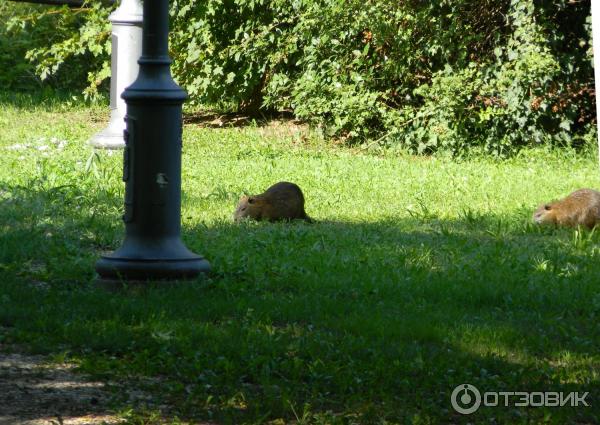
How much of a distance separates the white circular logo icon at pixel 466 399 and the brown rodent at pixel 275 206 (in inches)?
209

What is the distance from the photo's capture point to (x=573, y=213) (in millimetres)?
9766

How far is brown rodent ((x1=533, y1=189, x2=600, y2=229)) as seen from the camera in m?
9.72

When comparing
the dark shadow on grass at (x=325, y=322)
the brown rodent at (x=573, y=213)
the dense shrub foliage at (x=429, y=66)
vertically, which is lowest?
the dark shadow on grass at (x=325, y=322)

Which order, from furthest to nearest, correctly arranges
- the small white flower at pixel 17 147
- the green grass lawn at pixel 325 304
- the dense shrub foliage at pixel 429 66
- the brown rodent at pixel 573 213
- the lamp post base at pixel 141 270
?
the dense shrub foliage at pixel 429 66 → the small white flower at pixel 17 147 → the brown rodent at pixel 573 213 → the lamp post base at pixel 141 270 → the green grass lawn at pixel 325 304

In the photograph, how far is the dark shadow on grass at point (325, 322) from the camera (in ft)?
15.7

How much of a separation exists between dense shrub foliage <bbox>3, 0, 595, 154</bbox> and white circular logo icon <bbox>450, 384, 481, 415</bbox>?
1105cm

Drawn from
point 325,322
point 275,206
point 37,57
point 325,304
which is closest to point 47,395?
point 325,322

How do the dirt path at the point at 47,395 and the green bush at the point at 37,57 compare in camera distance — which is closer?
the dirt path at the point at 47,395

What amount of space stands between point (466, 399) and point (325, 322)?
1330 millimetres

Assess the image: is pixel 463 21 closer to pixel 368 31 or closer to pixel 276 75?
pixel 368 31

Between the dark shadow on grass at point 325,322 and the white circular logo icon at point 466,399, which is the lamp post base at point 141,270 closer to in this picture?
the dark shadow on grass at point 325,322

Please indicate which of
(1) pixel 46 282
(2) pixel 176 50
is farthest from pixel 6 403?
(2) pixel 176 50

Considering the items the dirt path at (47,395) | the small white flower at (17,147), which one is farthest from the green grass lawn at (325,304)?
the small white flower at (17,147)

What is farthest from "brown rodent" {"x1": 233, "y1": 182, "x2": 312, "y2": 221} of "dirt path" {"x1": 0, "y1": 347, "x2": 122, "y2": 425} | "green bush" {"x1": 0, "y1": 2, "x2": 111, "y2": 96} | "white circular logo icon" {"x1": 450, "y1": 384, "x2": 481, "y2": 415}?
"green bush" {"x1": 0, "y1": 2, "x2": 111, "y2": 96}
